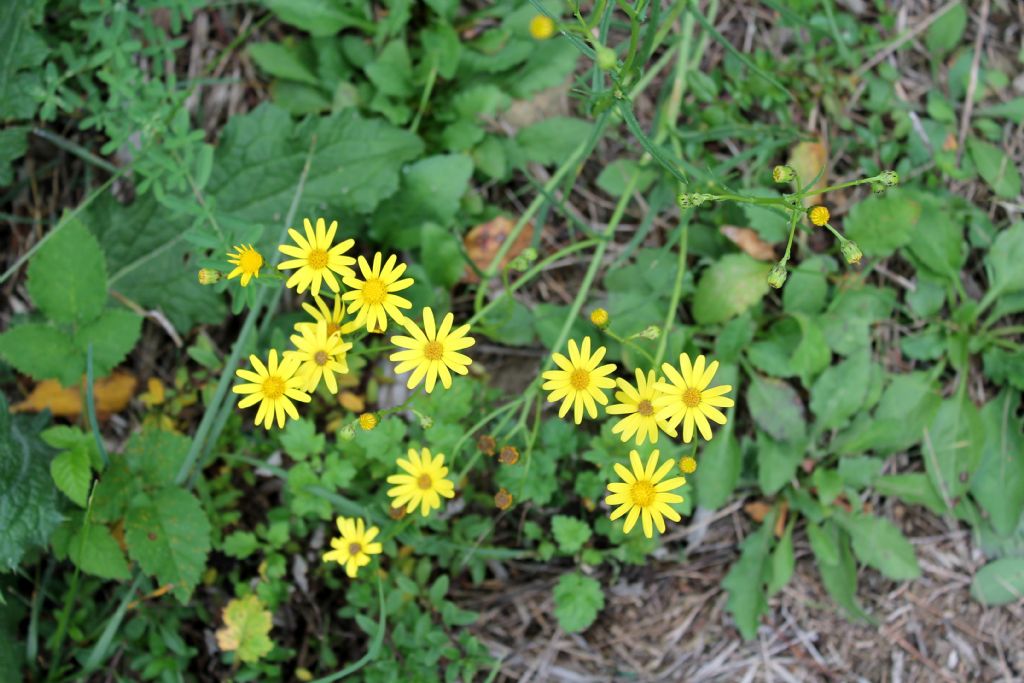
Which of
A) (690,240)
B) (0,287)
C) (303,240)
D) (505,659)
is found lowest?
(505,659)

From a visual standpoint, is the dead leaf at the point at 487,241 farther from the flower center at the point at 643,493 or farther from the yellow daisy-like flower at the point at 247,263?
the flower center at the point at 643,493

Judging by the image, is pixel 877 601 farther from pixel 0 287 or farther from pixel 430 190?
pixel 0 287

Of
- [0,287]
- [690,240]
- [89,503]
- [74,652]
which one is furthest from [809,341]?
[0,287]

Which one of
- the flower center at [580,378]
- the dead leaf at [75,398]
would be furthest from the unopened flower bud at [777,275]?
the dead leaf at [75,398]

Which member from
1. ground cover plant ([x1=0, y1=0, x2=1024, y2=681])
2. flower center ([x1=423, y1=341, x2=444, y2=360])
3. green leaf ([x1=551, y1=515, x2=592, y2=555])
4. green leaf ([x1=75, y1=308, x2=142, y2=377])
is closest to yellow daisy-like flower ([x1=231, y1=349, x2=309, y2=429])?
flower center ([x1=423, y1=341, x2=444, y2=360])

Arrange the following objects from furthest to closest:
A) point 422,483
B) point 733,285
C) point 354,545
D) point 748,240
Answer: point 748,240 < point 733,285 < point 354,545 < point 422,483

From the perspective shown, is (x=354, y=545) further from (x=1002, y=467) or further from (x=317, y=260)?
(x=1002, y=467)

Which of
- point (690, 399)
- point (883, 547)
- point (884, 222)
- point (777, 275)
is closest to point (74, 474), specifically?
point (690, 399)
